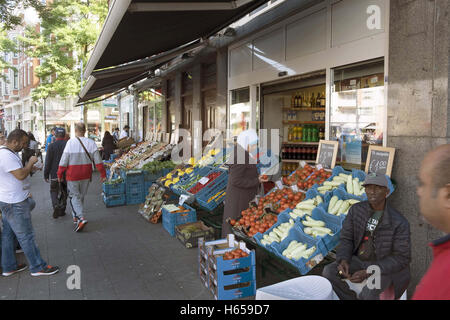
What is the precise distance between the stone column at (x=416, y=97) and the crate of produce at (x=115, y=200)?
7.03 metres

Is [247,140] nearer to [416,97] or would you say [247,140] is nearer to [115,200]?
[416,97]

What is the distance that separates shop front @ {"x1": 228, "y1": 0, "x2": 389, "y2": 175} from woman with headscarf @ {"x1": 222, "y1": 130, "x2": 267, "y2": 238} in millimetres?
1569

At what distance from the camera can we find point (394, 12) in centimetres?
464

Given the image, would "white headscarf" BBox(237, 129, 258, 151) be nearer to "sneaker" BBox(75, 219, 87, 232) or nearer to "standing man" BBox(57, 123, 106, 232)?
"standing man" BBox(57, 123, 106, 232)

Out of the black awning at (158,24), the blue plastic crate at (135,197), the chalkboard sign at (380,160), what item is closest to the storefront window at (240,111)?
the black awning at (158,24)

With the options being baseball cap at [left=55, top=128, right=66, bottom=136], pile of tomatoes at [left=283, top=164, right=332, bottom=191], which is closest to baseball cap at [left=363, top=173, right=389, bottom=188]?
pile of tomatoes at [left=283, top=164, right=332, bottom=191]

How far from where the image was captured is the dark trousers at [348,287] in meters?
3.32

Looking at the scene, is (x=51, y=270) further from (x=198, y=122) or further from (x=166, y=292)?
(x=198, y=122)

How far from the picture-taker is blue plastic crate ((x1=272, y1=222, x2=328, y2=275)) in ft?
11.8

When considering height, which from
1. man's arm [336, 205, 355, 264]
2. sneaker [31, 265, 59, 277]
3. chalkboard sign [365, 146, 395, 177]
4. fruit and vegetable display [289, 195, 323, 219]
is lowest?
sneaker [31, 265, 59, 277]

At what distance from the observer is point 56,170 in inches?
325

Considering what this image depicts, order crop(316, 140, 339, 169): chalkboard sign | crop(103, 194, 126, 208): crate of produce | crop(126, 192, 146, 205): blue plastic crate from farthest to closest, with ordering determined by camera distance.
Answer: crop(126, 192, 146, 205): blue plastic crate
crop(103, 194, 126, 208): crate of produce
crop(316, 140, 339, 169): chalkboard sign

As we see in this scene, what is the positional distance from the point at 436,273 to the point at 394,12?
14.5 feet
